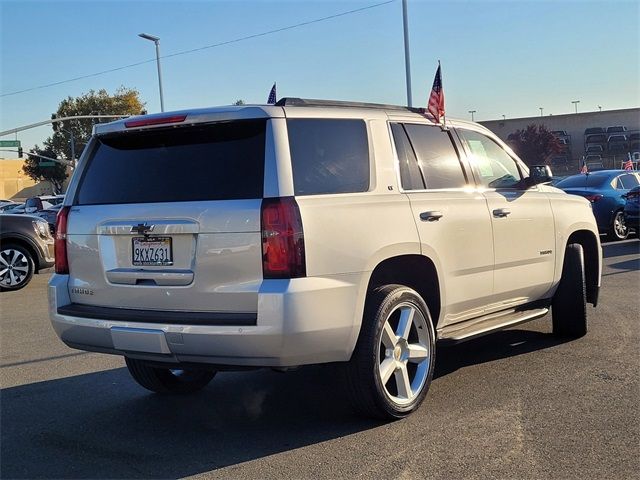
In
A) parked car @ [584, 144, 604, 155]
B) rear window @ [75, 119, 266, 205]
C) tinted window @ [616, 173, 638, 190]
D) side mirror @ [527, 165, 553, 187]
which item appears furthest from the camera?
parked car @ [584, 144, 604, 155]

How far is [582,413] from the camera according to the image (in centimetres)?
455

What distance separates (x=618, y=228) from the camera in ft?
52.5

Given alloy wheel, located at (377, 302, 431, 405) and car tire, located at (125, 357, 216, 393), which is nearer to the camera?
alloy wheel, located at (377, 302, 431, 405)

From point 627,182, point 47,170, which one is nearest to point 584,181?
point 627,182

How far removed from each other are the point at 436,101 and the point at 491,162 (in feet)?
2.28

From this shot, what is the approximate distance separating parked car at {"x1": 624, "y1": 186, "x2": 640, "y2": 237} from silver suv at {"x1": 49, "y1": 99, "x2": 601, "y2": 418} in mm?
11455

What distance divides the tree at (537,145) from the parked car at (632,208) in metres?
33.2

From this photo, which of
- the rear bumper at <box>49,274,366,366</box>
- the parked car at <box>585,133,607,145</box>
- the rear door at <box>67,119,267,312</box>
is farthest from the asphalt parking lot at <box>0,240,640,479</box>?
the parked car at <box>585,133,607,145</box>

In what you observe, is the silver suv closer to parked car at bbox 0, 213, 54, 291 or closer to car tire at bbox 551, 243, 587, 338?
car tire at bbox 551, 243, 587, 338

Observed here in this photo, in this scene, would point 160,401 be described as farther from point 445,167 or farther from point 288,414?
point 445,167

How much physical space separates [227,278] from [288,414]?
4.27 ft

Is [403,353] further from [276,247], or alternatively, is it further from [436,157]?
[436,157]

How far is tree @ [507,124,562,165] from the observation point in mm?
48062

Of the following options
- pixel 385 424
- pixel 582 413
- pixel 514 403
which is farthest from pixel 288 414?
pixel 582 413
